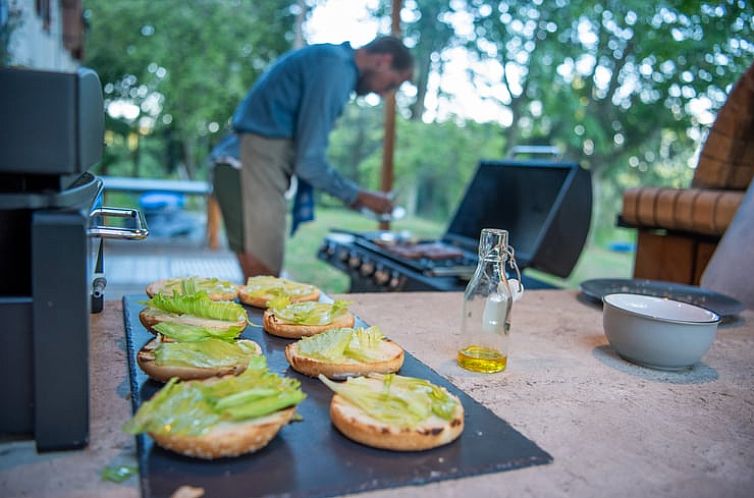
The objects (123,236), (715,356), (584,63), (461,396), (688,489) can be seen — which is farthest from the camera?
(584,63)

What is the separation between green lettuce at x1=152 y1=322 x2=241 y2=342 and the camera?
111cm

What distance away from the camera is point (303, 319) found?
1.35 m

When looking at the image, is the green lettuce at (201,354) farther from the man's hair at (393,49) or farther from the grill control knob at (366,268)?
the man's hair at (393,49)

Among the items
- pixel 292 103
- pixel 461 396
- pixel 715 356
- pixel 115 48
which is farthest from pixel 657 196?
pixel 115 48

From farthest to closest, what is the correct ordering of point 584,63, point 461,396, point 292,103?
point 584,63 < point 292,103 < point 461,396

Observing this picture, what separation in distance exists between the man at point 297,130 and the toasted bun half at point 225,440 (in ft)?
8.55

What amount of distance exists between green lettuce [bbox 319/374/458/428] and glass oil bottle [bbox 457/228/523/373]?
0.30m

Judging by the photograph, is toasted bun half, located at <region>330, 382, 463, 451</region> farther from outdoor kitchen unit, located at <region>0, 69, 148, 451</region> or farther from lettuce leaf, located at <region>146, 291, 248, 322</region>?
lettuce leaf, located at <region>146, 291, 248, 322</region>

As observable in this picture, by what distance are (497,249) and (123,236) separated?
0.69 m

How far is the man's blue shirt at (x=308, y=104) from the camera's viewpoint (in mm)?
3281

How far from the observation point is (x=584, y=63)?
18.5 ft

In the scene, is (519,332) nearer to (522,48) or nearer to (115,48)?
(522,48)

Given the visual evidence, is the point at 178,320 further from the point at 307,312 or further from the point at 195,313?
the point at 307,312

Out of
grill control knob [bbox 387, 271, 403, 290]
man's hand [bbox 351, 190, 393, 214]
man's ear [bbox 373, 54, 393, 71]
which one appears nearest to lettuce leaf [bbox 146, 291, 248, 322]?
grill control knob [bbox 387, 271, 403, 290]
